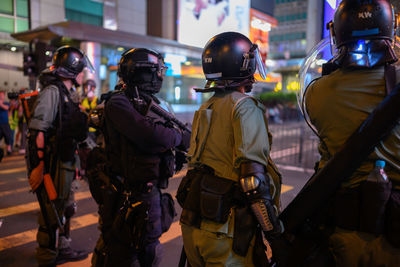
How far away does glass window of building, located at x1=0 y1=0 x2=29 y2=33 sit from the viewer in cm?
2023

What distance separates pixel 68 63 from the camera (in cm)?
378

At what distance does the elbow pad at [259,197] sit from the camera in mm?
1790

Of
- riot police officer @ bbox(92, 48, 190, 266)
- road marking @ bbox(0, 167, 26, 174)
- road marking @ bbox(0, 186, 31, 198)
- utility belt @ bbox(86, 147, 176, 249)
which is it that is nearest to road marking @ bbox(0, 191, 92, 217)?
road marking @ bbox(0, 186, 31, 198)

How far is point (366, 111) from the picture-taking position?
1770 millimetres

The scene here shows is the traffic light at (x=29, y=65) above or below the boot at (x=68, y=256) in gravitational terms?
above

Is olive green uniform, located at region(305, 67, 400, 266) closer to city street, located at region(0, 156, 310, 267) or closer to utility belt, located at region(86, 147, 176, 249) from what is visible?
utility belt, located at region(86, 147, 176, 249)

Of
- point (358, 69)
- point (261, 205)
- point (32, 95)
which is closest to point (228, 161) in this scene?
point (261, 205)

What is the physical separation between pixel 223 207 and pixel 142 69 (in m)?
1.47

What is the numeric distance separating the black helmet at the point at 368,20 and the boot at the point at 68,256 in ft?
11.4

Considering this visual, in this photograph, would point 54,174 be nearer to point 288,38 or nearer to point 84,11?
point 84,11

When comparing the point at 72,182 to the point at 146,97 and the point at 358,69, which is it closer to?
the point at 146,97

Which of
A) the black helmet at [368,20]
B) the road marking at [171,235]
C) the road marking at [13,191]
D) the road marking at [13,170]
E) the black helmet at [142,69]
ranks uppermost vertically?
the black helmet at [368,20]

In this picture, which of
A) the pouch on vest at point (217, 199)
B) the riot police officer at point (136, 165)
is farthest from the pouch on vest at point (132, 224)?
the pouch on vest at point (217, 199)

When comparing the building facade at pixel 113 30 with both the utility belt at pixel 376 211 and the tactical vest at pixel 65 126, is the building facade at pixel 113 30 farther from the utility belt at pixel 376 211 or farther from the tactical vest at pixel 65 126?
the utility belt at pixel 376 211
